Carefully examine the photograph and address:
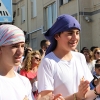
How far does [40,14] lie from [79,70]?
18.9 metres

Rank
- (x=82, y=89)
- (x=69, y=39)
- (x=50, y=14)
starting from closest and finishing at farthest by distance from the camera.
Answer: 1. (x=82, y=89)
2. (x=69, y=39)
3. (x=50, y=14)

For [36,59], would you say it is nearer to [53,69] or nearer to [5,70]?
[53,69]

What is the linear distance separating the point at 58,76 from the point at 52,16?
17576 mm

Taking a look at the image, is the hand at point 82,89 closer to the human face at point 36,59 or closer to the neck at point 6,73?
the neck at point 6,73

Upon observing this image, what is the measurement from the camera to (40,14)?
Result: 22031mm

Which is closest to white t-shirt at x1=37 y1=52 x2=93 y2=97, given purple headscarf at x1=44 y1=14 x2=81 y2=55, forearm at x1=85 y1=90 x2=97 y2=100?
forearm at x1=85 y1=90 x2=97 y2=100

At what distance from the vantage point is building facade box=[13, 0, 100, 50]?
1644cm

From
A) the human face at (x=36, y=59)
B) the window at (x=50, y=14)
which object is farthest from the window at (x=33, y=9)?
the human face at (x=36, y=59)

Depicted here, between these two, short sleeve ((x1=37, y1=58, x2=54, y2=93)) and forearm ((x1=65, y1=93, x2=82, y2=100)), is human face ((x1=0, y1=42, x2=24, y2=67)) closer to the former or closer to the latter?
short sleeve ((x1=37, y1=58, x2=54, y2=93))

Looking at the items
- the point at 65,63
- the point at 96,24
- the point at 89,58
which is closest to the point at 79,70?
the point at 65,63

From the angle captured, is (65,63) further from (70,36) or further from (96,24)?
(96,24)

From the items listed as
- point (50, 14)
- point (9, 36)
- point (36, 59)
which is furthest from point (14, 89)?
point (50, 14)

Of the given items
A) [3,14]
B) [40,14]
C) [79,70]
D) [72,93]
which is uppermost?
[40,14]

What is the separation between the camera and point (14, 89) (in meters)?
2.79
